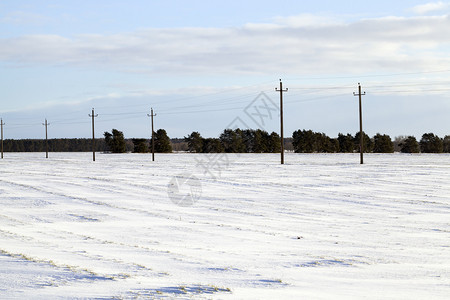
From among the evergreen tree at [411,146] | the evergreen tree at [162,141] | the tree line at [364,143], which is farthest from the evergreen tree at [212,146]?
the evergreen tree at [411,146]

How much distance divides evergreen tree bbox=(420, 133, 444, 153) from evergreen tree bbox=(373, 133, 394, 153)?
17.4ft

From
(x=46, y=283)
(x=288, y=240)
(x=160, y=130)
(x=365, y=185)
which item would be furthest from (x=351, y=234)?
(x=160, y=130)

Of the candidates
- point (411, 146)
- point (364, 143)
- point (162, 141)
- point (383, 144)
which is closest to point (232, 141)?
point (162, 141)

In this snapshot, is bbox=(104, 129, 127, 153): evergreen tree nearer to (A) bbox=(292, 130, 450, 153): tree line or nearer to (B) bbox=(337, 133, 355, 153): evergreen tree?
(A) bbox=(292, 130, 450, 153): tree line

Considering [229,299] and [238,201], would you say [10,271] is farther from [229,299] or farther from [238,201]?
[238,201]

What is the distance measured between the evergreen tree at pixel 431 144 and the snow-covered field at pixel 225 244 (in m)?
69.7

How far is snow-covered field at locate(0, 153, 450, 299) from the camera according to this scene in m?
8.36

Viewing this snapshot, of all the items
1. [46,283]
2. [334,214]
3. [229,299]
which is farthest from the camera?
[334,214]

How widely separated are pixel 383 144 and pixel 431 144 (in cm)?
783

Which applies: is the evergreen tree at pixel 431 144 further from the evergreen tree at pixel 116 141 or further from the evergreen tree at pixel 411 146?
the evergreen tree at pixel 116 141

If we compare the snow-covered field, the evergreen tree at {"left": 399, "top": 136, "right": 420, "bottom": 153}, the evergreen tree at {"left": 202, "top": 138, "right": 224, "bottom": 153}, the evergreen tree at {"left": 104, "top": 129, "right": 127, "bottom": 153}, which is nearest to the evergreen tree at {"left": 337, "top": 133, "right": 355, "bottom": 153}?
the evergreen tree at {"left": 399, "top": 136, "right": 420, "bottom": 153}

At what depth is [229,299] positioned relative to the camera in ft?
24.9

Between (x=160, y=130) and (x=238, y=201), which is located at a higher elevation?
(x=160, y=130)

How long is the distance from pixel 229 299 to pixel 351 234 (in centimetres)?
750
